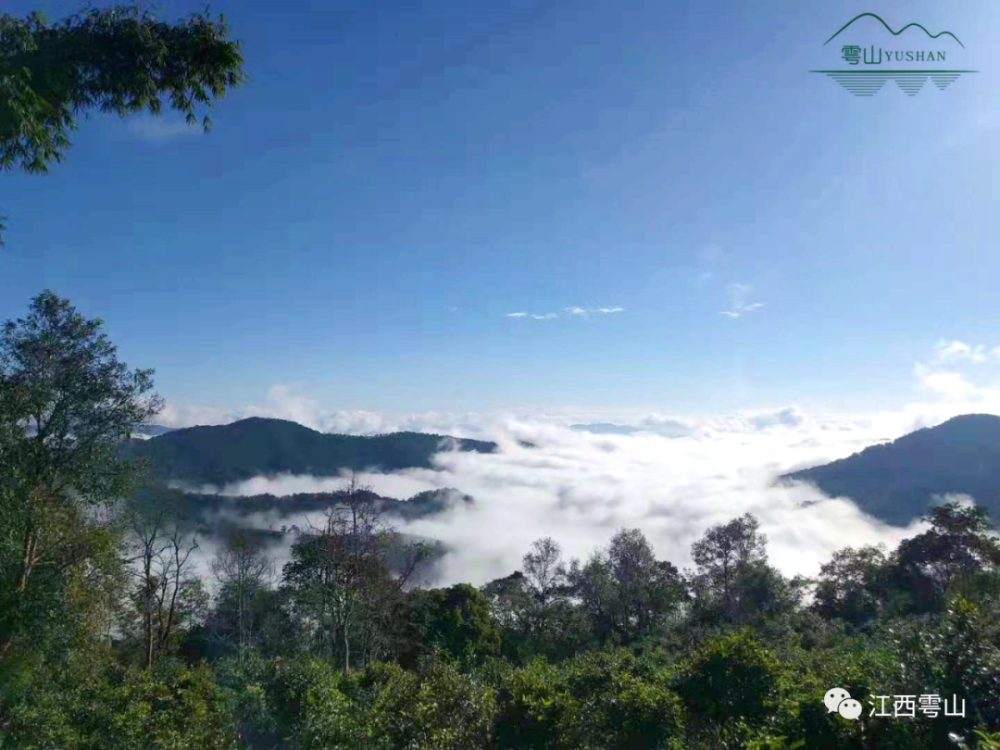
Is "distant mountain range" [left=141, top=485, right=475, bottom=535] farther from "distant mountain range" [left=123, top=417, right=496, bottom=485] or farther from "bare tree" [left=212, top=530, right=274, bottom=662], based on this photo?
"distant mountain range" [left=123, top=417, right=496, bottom=485]

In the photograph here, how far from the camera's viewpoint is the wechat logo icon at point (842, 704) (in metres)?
5.38

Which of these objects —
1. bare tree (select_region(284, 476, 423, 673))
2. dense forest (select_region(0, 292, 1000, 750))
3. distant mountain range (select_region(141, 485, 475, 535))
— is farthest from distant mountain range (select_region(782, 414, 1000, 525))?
bare tree (select_region(284, 476, 423, 673))

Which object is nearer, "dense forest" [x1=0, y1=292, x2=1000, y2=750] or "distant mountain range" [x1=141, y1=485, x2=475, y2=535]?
"dense forest" [x1=0, y1=292, x2=1000, y2=750]

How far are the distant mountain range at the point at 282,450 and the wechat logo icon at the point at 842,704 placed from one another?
7941cm

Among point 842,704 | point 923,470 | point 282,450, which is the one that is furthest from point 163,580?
point 923,470

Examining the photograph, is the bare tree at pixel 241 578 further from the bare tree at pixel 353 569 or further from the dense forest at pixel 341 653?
the bare tree at pixel 353 569

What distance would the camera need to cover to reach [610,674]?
363 inches

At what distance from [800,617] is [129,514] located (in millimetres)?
29385

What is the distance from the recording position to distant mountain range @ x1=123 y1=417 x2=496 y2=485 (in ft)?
298

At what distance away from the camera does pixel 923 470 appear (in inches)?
4053

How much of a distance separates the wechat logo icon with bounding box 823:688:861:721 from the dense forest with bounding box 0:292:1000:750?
0.07m

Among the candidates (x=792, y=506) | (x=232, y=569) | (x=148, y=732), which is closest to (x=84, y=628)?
Answer: (x=148, y=732)

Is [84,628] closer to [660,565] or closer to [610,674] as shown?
[610,674]

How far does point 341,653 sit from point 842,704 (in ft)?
75.8
